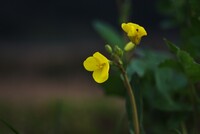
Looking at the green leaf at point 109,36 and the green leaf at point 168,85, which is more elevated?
the green leaf at point 109,36

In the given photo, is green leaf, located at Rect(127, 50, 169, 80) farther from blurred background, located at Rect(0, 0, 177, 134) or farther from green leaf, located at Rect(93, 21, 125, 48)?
blurred background, located at Rect(0, 0, 177, 134)

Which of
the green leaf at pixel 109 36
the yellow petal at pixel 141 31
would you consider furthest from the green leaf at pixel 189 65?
the green leaf at pixel 109 36

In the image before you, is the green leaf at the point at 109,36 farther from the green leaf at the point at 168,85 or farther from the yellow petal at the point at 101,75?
the yellow petal at the point at 101,75

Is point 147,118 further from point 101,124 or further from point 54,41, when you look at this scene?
point 54,41

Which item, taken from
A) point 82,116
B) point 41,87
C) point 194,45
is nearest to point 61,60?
point 41,87

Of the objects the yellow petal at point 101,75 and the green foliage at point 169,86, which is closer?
the yellow petal at point 101,75

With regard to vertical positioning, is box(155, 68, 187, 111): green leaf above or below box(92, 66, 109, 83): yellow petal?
below

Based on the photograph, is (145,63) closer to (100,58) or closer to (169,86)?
(169,86)

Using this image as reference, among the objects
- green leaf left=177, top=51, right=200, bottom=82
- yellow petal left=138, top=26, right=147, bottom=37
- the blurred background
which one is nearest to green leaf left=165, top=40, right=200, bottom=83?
green leaf left=177, top=51, right=200, bottom=82
